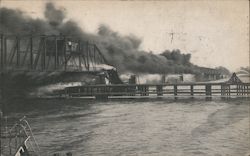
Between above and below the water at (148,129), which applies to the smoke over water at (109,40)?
above

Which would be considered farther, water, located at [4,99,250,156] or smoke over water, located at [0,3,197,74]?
smoke over water, located at [0,3,197,74]

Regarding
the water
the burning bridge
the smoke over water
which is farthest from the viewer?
the burning bridge

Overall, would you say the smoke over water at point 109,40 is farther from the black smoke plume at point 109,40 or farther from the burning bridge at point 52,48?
the burning bridge at point 52,48

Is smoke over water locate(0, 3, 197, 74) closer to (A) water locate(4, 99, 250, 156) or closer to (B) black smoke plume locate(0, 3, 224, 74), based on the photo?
(B) black smoke plume locate(0, 3, 224, 74)

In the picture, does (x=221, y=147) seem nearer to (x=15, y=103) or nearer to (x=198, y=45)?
(x=198, y=45)

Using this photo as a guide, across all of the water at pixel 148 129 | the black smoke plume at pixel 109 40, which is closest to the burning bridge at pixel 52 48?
the black smoke plume at pixel 109 40

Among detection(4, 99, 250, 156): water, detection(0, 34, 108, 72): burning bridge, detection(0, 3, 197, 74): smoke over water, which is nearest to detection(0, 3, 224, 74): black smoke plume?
detection(0, 3, 197, 74): smoke over water

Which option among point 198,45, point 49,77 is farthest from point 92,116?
point 198,45

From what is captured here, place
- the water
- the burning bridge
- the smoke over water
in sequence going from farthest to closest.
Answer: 1. the burning bridge
2. the smoke over water
3. the water
